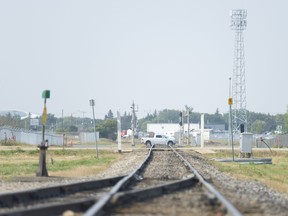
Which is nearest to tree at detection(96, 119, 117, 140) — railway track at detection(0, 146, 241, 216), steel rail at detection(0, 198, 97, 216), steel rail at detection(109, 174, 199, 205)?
steel rail at detection(109, 174, 199, 205)

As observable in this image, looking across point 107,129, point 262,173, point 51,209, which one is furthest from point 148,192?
point 107,129

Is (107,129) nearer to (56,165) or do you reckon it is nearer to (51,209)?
(56,165)

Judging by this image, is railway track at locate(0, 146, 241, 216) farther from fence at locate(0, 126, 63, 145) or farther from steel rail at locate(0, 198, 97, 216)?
fence at locate(0, 126, 63, 145)

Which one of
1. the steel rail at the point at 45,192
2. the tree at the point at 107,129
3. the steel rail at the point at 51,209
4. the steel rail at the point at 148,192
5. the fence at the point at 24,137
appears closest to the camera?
the steel rail at the point at 51,209

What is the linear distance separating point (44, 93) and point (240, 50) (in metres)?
80.3

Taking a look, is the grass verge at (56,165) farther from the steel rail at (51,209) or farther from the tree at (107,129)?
the tree at (107,129)

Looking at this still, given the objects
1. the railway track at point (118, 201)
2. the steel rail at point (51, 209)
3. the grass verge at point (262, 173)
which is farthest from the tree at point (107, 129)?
the steel rail at point (51, 209)

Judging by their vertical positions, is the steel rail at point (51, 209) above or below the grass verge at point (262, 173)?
above

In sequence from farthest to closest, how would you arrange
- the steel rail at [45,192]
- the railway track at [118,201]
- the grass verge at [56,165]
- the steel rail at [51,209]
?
1. the grass verge at [56,165]
2. the steel rail at [45,192]
3. the railway track at [118,201]
4. the steel rail at [51,209]

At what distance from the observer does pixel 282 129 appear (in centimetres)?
19962

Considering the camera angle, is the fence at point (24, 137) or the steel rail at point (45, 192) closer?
the steel rail at point (45, 192)

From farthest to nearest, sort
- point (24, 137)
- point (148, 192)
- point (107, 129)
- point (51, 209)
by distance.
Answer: point (107, 129), point (24, 137), point (148, 192), point (51, 209)

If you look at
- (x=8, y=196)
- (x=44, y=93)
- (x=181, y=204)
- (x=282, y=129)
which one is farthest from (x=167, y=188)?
(x=282, y=129)

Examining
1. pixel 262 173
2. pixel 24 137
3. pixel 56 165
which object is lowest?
pixel 262 173
